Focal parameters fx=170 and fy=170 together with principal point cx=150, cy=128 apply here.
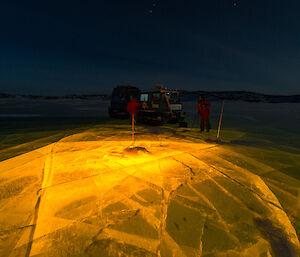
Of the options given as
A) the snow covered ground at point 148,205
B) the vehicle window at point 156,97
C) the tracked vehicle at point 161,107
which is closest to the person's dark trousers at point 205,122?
the tracked vehicle at point 161,107

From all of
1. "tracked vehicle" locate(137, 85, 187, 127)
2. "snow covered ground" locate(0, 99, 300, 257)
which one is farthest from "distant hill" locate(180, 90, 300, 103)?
"snow covered ground" locate(0, 99, 300, 257)

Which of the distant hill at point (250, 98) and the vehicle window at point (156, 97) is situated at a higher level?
the vehicle window at point (156, 97)

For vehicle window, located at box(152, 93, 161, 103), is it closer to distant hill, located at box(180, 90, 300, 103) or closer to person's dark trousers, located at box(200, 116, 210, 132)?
person's dark trousers, located at box(200, 116, 210, 132)

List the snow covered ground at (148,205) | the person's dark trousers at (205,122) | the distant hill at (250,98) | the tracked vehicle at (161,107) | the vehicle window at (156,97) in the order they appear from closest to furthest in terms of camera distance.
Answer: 1. the snow covered ground at (148,205)
2. the person's dark trousers at (205,122)
3. the tracked vehicle at (161,107)
4. the vehicle window at (156,97)
5. the distant hill at (250,98)

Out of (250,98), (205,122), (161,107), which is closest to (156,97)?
(161,107)

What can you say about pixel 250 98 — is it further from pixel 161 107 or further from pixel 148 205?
pixel 148 205

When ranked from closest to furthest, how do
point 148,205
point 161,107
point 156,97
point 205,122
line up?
1. point 148,205
2. point 205,122
3. point 161,107
4. point 156,97

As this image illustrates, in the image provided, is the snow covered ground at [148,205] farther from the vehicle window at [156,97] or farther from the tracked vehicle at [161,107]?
the vehicle window at [156,97]

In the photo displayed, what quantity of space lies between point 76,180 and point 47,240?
1.47m

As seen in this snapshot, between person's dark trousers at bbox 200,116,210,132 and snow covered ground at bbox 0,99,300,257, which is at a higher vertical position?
person's dark trousers at bbox 200,116,210,132

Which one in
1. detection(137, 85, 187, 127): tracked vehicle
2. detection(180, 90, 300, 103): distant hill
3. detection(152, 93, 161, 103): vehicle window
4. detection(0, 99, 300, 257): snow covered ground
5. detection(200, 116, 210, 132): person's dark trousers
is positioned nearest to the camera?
detection(0, 99, 300, 257): snow covered ground

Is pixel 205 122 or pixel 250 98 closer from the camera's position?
pixel 205 122

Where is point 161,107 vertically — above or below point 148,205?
above

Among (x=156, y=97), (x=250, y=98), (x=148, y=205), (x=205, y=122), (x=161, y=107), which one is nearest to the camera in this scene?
(x=148, y=205)
